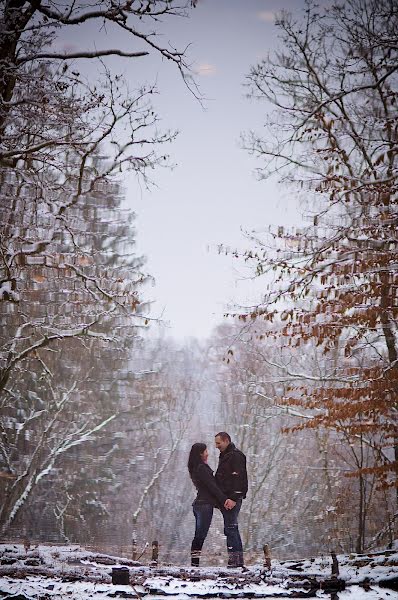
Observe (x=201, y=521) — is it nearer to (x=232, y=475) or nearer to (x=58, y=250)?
(x=232, y=475)

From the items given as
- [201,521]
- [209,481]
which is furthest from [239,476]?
[201,521]

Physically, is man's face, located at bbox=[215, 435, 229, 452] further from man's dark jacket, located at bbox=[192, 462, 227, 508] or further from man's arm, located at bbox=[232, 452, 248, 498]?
man's dark jacket, located at bbox=[192, 462, 227, 508]

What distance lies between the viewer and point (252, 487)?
2306 centimetres

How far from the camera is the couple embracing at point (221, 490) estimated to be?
22.4ft

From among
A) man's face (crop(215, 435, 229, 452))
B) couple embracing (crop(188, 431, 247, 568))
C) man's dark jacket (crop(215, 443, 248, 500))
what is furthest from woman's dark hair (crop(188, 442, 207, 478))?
man's dark jacket (crop(215, 443, 248, 500))

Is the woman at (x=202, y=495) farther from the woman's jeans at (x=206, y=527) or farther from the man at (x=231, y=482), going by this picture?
the man at (x=231, y=482)

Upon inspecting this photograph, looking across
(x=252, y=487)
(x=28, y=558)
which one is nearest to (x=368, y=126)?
(x=28, y=558)

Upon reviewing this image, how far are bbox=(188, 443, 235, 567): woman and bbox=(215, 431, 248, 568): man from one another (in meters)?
0.14

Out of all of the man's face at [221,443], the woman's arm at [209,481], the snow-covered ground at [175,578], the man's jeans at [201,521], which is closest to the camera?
the snow-covered ground at [175,578]

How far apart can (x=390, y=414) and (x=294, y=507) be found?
18.4 m

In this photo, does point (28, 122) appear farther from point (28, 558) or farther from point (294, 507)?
point (294, 507)

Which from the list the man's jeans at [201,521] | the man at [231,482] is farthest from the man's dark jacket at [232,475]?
the man's jeans at [201,521]

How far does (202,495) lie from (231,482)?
1.49 feet

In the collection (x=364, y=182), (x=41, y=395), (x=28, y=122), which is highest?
(x=28, y=122)
